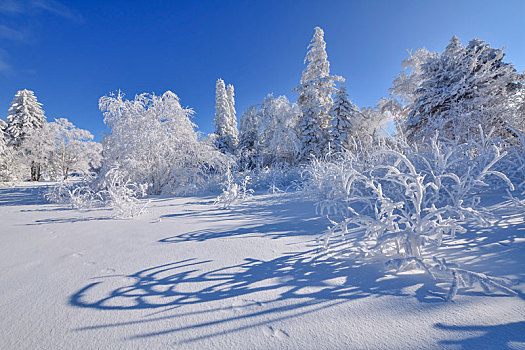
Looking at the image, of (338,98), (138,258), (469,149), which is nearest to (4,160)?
(138,258)

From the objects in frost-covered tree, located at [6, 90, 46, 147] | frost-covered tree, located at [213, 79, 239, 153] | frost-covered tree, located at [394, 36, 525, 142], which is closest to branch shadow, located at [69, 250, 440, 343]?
frost-covered tree, located at [394, 36, 525, 142]

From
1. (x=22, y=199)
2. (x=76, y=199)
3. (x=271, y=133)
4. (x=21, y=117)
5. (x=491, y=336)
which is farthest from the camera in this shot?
(x=21, y=117)

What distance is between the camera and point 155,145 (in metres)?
6.09

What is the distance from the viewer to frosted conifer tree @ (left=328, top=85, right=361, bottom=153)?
1250cm

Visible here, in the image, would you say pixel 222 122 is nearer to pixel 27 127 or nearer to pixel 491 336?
pixel 27 127

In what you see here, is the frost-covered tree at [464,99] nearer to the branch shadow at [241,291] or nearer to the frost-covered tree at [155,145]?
the branch shadow at [241,291]

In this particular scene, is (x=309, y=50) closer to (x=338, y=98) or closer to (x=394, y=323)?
(x=338, y=98)

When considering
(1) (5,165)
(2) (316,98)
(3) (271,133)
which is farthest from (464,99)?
(1) (5,165)

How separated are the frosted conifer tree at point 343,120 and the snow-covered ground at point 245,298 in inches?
445

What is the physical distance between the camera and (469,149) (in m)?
3.27

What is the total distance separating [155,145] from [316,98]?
11.0 m

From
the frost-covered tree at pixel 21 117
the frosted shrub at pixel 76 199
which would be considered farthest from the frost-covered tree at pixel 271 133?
the frost-covered tree at pixel 21 117

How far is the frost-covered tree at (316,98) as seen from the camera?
13.6 metres

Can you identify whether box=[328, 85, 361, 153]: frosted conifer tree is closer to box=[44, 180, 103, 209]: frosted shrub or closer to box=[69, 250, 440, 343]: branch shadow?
box=[44, 180, 103, 209]: frosted shrub
